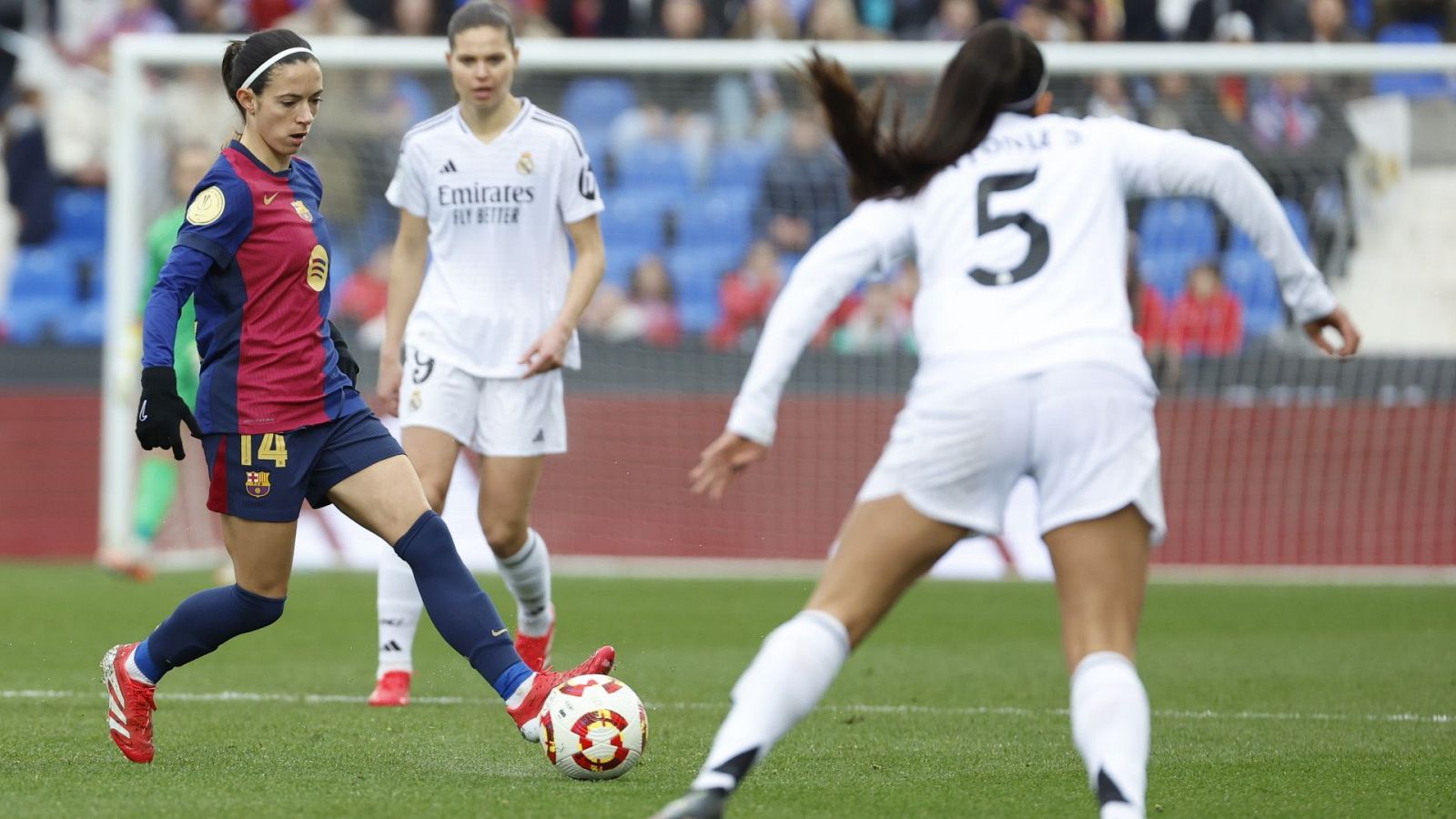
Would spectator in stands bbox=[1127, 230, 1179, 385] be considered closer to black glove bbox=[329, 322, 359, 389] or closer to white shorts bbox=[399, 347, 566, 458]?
white shorts bbox=[399, 347, 566, 458]

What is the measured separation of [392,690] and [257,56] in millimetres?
2536

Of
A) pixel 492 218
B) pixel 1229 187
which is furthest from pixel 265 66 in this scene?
pixel 1229 187

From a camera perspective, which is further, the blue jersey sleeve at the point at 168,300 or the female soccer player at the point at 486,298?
the female soccer player at the point at 486,298

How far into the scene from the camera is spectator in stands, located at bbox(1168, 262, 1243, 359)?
43.5ft

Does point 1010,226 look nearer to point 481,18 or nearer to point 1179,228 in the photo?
point 481,18

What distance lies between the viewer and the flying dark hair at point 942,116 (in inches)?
164

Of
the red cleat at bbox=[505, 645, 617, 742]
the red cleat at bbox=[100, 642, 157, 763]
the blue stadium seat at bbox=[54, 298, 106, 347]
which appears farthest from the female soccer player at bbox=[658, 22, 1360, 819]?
the blue stadium seat at bbox=[54, 298, 106, 347]

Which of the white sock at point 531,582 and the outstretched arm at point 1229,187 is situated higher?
the outstretched arm at point 1229,187

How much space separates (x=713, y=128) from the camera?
1459cm

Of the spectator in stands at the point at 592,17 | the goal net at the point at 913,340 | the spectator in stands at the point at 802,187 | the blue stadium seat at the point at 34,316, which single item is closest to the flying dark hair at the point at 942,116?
the goal net at the point at 913,340

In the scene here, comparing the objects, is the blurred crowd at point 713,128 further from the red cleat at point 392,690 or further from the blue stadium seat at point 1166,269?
the red cleat at point 392,690

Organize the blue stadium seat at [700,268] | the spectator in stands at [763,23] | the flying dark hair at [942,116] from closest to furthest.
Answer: the flying dark hair at [942,116], the blue stadium seat at [700,268], the spectator in stands at [763,23]

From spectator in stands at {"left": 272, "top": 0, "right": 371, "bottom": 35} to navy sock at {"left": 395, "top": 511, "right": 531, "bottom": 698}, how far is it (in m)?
10.5

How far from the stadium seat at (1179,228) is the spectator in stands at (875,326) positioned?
68.7 inches
